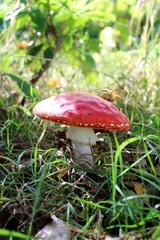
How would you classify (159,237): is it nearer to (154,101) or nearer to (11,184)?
(11,184)

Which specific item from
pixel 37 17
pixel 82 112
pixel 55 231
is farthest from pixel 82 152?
pixel 37 17

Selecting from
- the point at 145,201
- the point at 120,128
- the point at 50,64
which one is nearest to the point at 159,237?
the point at 145,201

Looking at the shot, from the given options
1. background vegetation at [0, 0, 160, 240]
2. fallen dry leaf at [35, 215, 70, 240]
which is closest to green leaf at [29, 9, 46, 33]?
background vegetation at [0, 0, 160, 240]

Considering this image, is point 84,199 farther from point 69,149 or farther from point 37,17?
point 37,17

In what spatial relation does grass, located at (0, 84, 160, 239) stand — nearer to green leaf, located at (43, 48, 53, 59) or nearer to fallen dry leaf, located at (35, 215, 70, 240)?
fallen dry leaf, located at (35, 215, 70, 240)

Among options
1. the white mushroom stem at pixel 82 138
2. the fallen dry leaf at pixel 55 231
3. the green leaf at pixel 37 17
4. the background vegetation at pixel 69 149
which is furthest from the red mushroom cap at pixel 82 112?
the green leaf at pixel 37 17

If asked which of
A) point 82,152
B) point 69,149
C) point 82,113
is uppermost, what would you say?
point 82,113
